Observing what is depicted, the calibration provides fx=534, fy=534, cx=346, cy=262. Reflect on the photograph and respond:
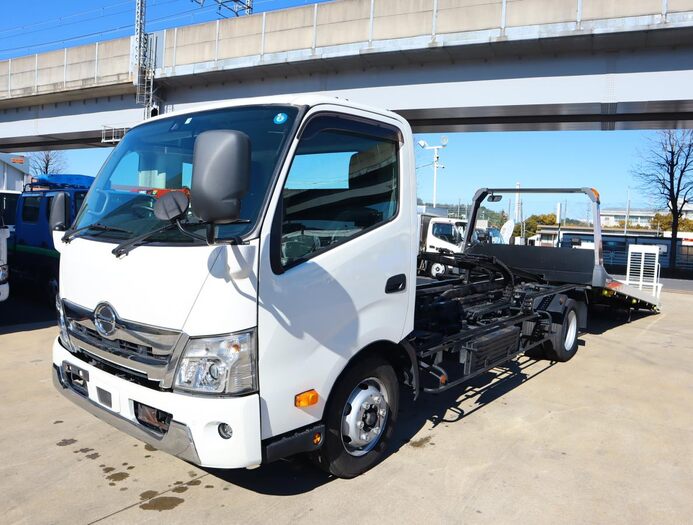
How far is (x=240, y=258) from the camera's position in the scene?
2.74 m

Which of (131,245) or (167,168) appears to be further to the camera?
(167,168)

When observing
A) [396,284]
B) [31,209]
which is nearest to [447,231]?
[31,209]

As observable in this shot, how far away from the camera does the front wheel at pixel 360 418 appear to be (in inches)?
134

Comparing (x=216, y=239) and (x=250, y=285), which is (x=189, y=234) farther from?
(x=250, y=285)

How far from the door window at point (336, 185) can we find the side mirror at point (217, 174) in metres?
0.53

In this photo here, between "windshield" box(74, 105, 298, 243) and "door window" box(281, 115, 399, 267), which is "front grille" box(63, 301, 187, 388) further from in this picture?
"door window" box(281, 115, 399, 267)

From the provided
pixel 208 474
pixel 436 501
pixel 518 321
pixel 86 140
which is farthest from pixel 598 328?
pixel 86 140

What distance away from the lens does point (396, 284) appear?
3.80m

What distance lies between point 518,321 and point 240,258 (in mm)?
4070

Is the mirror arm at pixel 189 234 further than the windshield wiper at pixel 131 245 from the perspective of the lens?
No

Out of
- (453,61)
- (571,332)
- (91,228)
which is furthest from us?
(453,61)

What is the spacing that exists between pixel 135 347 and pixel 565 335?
19.5 ft

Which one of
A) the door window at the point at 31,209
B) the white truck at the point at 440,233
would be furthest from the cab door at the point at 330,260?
the white truck at the point at 440,233

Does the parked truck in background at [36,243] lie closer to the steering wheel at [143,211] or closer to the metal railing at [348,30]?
the steering wheel at [143,211]
